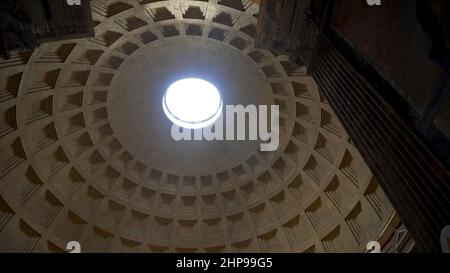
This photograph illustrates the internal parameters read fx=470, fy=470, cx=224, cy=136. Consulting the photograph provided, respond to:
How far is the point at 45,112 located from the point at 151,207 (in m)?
6.98

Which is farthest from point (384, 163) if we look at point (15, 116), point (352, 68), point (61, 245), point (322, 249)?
point (61, 245)

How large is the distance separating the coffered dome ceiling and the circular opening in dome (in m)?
0.72

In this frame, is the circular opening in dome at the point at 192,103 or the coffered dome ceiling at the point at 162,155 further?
the circular opening in dome at the point at 192,103

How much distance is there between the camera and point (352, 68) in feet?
33.8

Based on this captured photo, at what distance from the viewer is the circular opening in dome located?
21750mm

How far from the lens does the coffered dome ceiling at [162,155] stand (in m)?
17.6

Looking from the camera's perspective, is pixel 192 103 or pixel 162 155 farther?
pixel 192 103

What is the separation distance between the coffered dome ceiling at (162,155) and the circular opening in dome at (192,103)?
72 centimetres

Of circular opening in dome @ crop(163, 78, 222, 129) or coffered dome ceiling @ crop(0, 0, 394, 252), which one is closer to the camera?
coffered dome ceiling @ crop(0, 0, 394, 252)

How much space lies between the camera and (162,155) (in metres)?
22.5

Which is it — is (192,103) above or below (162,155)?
above

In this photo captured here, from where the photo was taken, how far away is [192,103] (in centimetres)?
2295

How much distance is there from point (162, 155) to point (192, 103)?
2.92 metres
